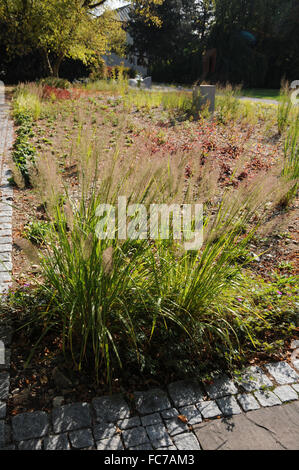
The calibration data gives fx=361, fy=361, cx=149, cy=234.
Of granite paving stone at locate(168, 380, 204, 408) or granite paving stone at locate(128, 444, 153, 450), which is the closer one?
granite paving stone at locate(128, 444, 153, 450)

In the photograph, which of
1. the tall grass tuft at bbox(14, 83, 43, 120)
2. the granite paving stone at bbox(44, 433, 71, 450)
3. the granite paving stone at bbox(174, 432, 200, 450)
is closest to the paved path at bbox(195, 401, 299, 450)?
the granite paving stone at bbox(174, 432, 200, 450)

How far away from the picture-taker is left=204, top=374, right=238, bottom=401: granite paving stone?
2109 millimetres

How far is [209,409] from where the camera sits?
201 centimetres

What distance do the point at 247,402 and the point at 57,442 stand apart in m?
1.06

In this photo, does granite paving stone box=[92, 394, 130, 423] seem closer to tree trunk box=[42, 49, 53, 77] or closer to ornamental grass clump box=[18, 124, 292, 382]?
ornamental grass clump box=[18, 124, 292, 382]

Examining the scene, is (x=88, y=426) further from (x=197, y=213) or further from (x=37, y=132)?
(x=37, y=132)

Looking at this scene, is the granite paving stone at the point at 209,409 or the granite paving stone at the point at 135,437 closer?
the granite paving stone at the point at 135,437

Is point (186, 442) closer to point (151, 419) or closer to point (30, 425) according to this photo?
point (151, 419)

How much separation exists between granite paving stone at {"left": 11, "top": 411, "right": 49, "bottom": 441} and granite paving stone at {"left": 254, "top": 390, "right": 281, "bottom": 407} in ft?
3.91

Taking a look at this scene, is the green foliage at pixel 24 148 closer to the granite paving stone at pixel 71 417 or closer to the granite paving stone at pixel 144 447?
the granite paving stone at pixel 71 417

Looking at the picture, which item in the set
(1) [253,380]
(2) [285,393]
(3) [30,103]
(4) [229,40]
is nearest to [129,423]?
(1) [253,380]

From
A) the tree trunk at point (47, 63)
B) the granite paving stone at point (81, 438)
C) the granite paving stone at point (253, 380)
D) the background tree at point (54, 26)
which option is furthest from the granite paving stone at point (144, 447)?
the tree trunk at point (47, 63)

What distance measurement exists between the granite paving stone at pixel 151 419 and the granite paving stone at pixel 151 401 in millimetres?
26

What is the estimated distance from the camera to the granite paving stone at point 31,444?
68.0 inches
